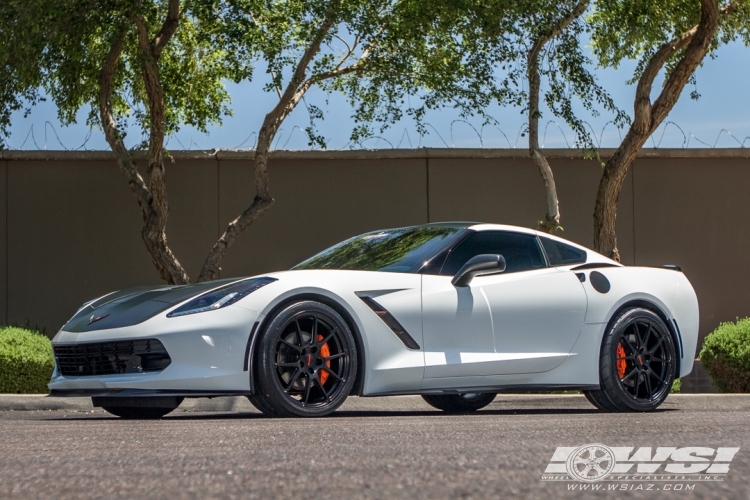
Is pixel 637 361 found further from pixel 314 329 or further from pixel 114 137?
pixel 114 137

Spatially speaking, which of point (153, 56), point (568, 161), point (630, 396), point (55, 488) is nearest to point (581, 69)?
point (568, 161)

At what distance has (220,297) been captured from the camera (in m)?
6.14

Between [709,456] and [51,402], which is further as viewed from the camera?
[51,402]

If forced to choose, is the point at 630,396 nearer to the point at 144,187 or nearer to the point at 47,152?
the point at 144,187

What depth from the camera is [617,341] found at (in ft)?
24.2

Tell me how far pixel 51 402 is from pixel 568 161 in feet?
25.9

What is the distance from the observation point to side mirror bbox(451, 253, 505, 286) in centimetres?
668

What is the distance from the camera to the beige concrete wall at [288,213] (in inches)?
532

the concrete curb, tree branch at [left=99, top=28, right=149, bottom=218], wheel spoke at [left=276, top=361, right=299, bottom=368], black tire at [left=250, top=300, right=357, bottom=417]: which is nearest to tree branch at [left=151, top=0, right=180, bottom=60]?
tree branch at [left=99, top=28, right=149, bottom=218]

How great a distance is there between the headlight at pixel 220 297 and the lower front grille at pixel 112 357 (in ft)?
0.79

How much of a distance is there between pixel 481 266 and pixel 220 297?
170 centimetres

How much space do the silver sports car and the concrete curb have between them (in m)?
1.38

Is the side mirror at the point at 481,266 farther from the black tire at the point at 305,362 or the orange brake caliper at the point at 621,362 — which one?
the orange brake caliper at the point at 621,362

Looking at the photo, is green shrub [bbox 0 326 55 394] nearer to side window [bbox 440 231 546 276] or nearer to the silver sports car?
the silver sports car
